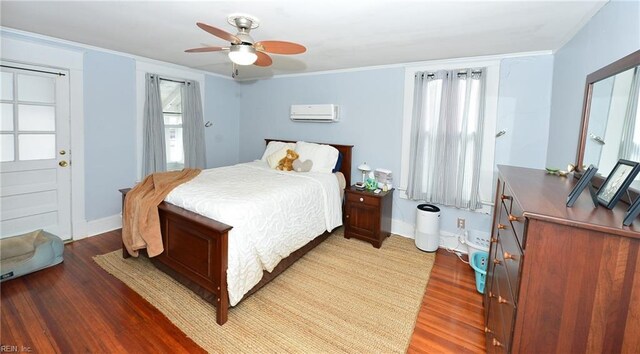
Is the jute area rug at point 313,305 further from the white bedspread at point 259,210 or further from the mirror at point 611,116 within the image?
the mirror at point 611,116

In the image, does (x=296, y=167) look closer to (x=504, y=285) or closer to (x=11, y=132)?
(x=504, y=285)

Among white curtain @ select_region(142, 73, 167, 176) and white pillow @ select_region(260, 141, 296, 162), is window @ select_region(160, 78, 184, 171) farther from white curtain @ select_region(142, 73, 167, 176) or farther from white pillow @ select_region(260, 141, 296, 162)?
white pillow @ select_region(260, 141, 296, 162)

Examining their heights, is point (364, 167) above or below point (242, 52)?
below

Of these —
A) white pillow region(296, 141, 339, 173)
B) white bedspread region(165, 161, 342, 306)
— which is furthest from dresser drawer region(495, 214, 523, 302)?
white pillow region(296, 141, 339, 173)

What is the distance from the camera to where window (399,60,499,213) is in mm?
3033

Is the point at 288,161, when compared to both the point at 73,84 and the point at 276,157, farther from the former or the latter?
the point at 73,84

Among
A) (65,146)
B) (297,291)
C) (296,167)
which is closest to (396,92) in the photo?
(296,167)

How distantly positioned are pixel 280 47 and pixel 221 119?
3.00 metres

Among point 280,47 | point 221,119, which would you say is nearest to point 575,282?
point 280,47

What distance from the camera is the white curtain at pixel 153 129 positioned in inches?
144

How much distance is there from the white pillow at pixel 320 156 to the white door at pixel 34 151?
8.80 feet

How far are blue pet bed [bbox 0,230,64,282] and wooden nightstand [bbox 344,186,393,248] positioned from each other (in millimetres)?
2959

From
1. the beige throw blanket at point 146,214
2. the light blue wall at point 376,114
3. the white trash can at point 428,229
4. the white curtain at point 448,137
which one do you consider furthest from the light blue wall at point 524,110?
the beige throw blanket at point 146,214

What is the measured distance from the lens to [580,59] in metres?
2.12
